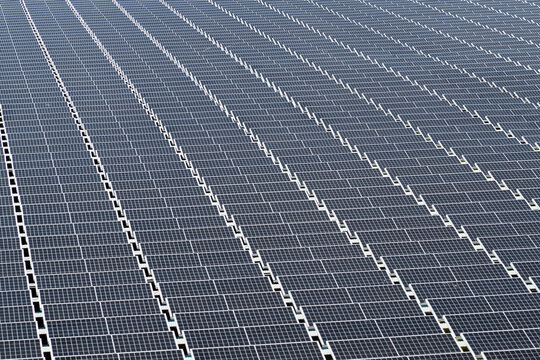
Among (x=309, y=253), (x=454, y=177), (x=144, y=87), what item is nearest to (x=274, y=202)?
(x=309, y=253)

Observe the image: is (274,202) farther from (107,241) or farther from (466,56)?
(466,56)

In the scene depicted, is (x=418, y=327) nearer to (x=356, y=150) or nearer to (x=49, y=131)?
(x=356, y=150)

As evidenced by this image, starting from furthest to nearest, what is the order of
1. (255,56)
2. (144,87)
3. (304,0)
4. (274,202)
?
(304,0), (255,56), (144,87), (274,202)

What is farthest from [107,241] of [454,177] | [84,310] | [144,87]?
[144,87]

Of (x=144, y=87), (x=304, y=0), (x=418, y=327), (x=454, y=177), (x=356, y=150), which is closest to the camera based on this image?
(x=418, y=327)

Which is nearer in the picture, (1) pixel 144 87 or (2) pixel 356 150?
(2) pixel 356 150

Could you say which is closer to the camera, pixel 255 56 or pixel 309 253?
pixel 309 253
